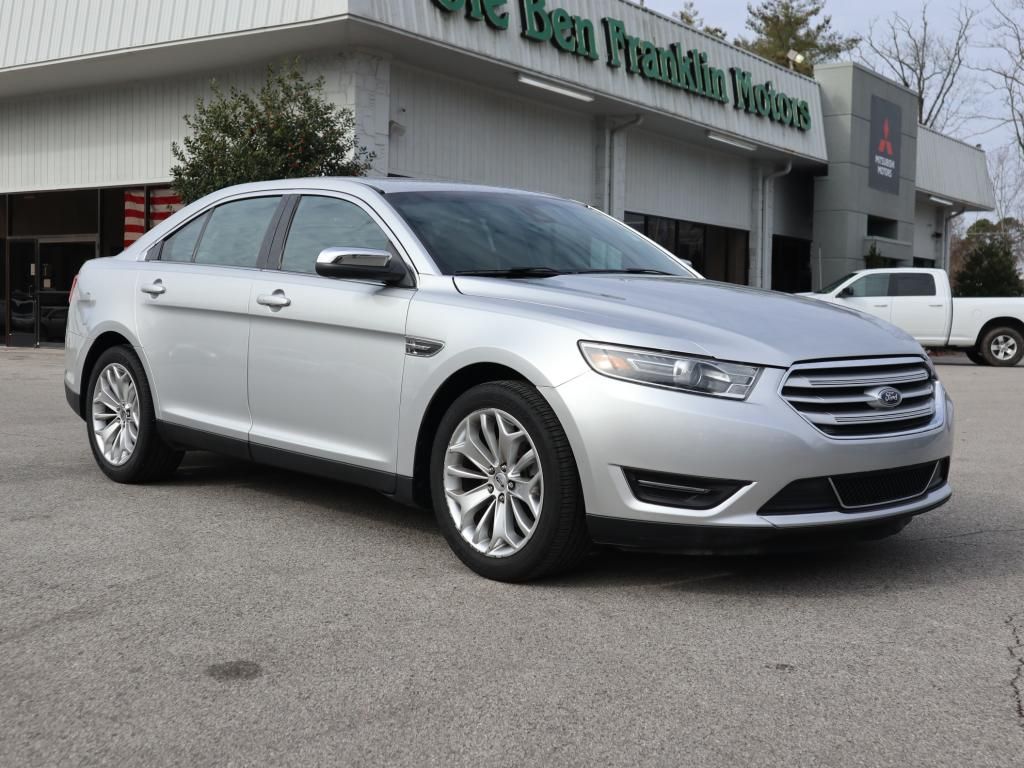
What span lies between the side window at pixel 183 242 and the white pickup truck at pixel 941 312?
16.6 meters

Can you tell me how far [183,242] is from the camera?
6484 mm

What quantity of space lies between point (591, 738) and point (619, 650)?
73 centimetres

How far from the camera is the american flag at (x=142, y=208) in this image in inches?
779

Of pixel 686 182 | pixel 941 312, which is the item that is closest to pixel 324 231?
pixel 941 312

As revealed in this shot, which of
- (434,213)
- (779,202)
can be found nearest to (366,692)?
(434,213)

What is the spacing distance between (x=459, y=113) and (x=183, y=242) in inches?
518

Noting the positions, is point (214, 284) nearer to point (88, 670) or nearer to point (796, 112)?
point (88, 670)

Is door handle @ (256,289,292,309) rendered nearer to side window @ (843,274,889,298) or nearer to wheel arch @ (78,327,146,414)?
wheel arch @ (78,327,146,414)

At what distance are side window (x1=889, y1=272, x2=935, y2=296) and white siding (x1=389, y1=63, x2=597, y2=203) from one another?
5.94 meters

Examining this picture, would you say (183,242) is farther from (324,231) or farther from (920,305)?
(920,305)

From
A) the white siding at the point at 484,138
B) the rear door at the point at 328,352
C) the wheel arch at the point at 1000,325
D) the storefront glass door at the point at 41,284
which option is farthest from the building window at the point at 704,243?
the rear door at the point at 328,352

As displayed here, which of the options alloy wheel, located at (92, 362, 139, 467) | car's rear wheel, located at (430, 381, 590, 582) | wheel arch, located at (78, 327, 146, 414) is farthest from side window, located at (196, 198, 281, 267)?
car's rear wheel, located at (430, 381, 590, 582)

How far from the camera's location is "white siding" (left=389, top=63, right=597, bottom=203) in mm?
18047

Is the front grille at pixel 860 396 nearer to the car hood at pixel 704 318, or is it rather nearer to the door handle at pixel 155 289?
the car hood at pixel 704 318
